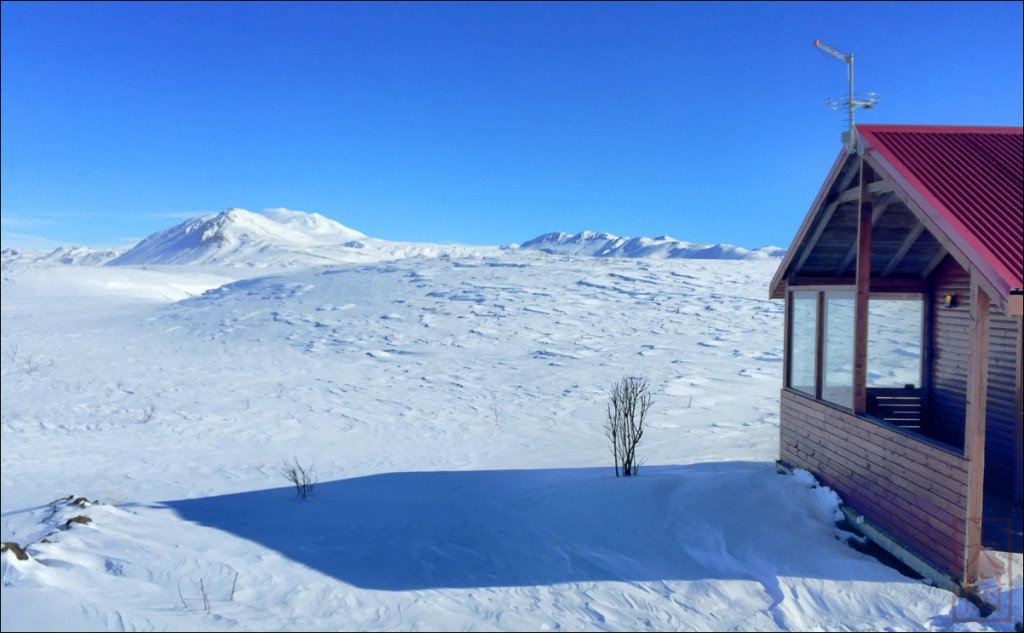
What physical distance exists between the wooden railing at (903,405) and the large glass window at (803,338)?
0.98 meters

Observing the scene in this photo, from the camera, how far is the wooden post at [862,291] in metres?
6.48

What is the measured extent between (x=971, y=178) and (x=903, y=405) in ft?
12.2

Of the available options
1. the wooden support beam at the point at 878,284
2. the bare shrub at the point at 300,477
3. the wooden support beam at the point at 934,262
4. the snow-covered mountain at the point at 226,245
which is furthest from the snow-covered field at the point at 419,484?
the snow-covered mountain at the point at 226,245

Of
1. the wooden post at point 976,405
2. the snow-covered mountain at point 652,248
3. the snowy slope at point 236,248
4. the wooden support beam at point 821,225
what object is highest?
the snow-covered mountain at point 652,248

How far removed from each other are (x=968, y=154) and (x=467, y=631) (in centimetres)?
639

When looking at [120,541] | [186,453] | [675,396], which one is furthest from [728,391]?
[120,541]

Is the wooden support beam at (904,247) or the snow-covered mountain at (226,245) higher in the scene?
the snow-covered mountain at (226,245)

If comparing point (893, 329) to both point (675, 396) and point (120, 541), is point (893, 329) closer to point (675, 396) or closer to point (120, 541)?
point (675, 396)

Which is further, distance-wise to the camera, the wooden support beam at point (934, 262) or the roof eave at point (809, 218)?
the wooden support beam at point (934, 262)

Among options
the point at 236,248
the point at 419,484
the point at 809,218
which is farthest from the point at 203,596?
the point at 236,248

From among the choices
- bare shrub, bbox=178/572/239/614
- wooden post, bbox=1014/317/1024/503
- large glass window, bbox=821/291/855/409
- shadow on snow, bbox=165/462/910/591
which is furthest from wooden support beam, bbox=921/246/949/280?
bare shrub, bbox=178/572/239/614

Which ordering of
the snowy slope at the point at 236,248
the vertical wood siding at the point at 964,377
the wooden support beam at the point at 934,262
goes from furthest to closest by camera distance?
the snowy slope at the point at 236,248, the wooden support beam at the point at 934,262, the vertical wood siding at the point at 964,377

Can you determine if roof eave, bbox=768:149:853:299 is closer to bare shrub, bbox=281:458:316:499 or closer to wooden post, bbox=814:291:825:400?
wooden post, bbox=814:291:825:400

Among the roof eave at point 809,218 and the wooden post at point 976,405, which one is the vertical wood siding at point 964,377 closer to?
the roof eave at point 809,218
